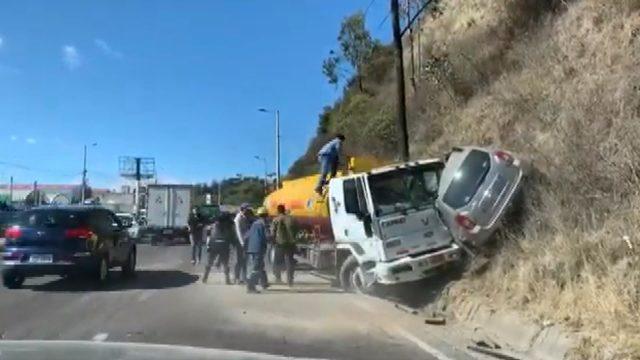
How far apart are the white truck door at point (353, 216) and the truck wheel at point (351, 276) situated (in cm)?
45

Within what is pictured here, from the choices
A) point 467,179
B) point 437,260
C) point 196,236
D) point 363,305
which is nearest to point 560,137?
point 467,179

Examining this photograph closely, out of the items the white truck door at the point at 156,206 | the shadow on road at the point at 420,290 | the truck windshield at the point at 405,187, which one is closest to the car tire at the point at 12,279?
the shadow on road at the point at 420,290

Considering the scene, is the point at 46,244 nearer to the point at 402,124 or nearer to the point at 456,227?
the point at 456,227

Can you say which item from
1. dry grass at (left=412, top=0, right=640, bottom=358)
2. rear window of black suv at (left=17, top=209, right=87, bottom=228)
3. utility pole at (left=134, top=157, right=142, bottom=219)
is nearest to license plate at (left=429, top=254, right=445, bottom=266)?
dry grass at (left=412, top=0, right=640, bottom=358)

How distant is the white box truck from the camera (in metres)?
48.8

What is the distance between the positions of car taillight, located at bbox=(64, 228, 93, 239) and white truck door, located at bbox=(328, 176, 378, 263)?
5.22m

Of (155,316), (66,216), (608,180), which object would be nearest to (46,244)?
(66,216)

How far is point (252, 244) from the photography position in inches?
724

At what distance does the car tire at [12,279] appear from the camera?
1831 centimetres

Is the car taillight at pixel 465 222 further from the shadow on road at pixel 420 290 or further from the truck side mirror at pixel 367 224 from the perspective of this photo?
the truck side mirror at pixel 367 224

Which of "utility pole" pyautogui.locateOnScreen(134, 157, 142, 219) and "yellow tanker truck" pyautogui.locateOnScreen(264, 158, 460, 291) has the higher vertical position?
"utility pole" pyautogui.locateOnScreen(134, 157, 142, 219)

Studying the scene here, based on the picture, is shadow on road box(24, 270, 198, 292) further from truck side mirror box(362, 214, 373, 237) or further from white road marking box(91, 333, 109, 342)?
white road marking box(91, 333, 109, 342)

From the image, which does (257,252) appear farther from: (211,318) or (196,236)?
(196,236)

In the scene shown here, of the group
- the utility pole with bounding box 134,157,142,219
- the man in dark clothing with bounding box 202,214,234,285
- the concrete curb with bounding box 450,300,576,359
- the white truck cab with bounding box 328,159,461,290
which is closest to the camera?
the concrete curb with bounding box 450,300,576,359
